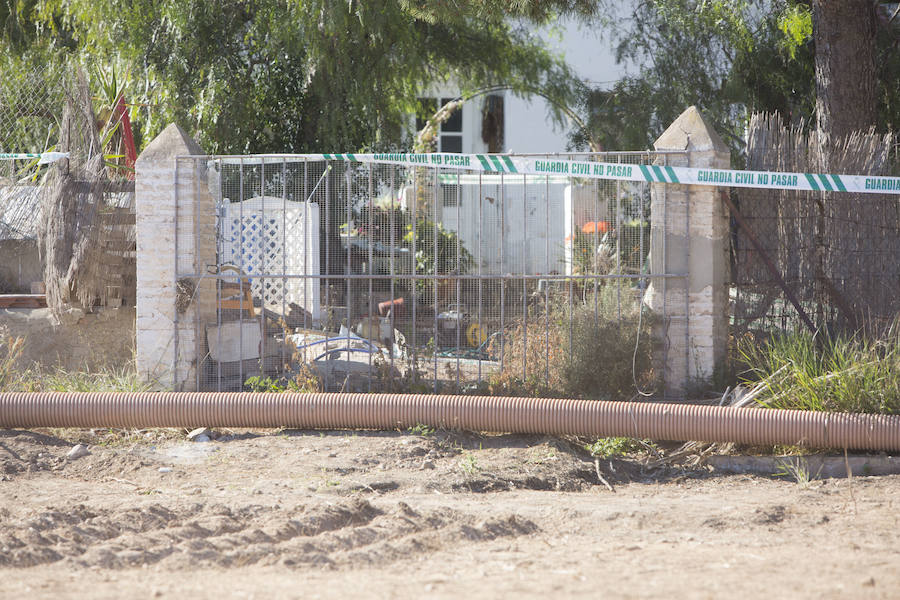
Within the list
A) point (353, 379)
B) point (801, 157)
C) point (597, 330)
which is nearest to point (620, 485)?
point (597, 330)

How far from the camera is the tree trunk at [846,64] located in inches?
349

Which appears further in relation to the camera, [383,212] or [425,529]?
[383,212]

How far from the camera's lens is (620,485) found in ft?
19.6

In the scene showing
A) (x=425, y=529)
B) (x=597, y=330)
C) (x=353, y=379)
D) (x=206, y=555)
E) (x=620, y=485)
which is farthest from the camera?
(x=353, y=379)

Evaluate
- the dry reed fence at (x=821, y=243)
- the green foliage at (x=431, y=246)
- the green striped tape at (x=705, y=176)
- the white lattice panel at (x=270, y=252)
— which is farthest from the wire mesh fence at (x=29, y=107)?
the dry reed fence at (x=821, y=243)

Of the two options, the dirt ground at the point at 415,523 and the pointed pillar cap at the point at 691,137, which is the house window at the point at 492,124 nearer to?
the pointed pillar cap at the point at 691,137

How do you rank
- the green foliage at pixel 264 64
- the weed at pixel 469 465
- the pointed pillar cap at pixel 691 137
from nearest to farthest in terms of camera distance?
the weed at pixel 469 465, the pointed pillar cap at pixel 691 137, the green foliage at pixel 264 64

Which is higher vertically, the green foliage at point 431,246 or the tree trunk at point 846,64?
the tree trunk at point 846,64

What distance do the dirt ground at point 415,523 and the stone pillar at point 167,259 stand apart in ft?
3.47

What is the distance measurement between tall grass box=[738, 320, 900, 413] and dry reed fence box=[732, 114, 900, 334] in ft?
2.01

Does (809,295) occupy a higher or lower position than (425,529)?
higher

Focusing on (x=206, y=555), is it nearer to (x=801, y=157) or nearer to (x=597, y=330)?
(x=597, y=330)

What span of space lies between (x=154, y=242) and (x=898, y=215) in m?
6.45

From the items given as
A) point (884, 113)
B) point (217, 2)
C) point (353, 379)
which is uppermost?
point (217, 2)
